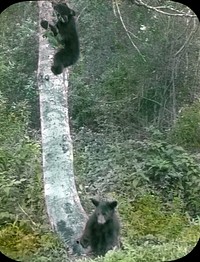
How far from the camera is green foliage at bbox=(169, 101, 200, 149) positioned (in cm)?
332

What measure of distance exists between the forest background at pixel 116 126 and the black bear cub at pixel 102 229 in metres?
0.04

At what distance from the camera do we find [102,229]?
3275mm

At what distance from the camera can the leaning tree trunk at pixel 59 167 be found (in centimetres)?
332

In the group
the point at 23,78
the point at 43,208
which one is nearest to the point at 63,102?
the point at 23,78

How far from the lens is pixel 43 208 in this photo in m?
3.31

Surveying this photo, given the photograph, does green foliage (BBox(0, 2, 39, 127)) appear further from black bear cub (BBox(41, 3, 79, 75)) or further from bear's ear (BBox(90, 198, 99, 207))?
bear's ear (BBox(90, 198, 99, 207))

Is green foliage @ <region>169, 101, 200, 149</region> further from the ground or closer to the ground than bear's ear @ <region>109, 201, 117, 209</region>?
further from the ground

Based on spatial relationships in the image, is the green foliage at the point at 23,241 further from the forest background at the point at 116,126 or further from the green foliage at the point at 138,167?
the green foliage at the point at 138,167

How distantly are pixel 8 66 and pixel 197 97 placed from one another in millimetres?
897

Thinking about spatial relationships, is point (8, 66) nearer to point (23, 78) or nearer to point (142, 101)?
point (23, 78)

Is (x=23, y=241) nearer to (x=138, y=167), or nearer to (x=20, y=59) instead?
(x=138, y=167)

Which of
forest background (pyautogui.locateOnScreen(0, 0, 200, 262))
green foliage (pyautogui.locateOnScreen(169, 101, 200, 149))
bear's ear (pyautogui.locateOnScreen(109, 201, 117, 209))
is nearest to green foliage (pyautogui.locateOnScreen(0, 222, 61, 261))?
forest background (pyautogui.locateOnScreen(0, 0, 200, 262))

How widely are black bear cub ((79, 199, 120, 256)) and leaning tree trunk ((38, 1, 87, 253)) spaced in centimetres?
5

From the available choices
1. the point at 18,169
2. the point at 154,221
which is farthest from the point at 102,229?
the point at 18,169
